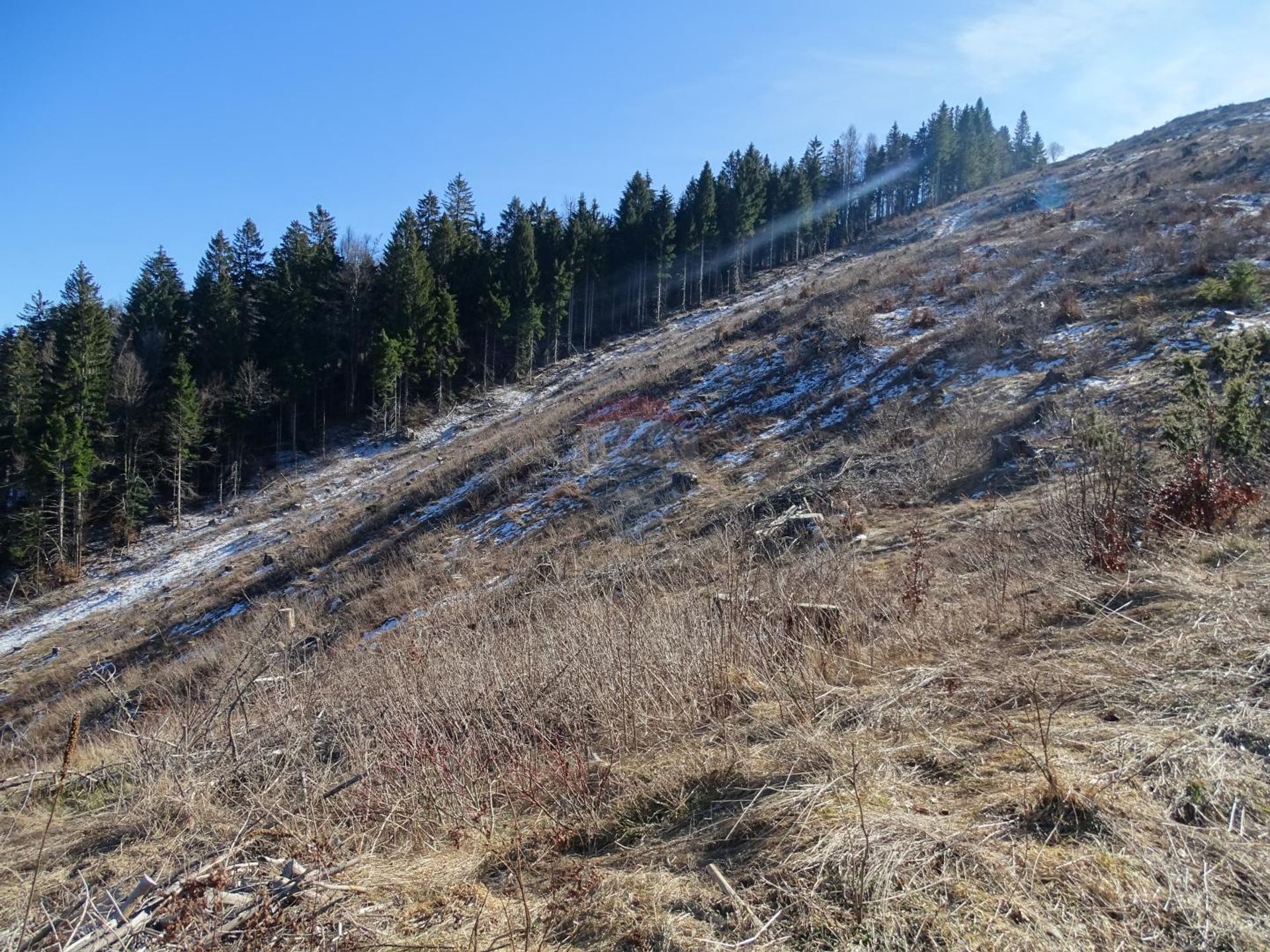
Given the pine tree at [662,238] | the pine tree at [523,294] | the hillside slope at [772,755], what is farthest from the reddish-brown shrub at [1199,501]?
the pine tree at [662,238]

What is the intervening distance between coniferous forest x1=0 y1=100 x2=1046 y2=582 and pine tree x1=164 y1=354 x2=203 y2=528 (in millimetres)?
A: 97

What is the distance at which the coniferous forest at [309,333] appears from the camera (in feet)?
91.2

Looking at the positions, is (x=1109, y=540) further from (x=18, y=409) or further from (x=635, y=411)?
(x=18, y=409)

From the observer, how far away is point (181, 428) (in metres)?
30.6

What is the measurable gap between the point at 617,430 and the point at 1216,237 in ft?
56.4

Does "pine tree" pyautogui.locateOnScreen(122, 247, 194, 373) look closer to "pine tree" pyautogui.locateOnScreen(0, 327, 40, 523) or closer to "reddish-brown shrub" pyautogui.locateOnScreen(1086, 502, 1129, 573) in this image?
"pine tree" pyautogui.locateOnScreen(0, 327, 40, 523)

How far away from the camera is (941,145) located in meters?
65.5

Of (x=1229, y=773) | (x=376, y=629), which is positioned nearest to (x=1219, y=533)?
(x=1229, y=773)

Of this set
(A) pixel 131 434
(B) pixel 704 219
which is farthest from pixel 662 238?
(A) pixel 131 434

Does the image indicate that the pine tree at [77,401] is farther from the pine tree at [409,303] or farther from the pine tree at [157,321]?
the pine tree at [409,303]

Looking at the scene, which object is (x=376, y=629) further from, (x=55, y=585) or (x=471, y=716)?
(x=55, y=585)

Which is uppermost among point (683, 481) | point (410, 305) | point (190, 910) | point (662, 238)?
point (662, 238)

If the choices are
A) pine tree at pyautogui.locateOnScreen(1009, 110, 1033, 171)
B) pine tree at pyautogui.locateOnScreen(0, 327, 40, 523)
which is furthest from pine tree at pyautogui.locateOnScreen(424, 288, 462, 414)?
pine tree at pyautogui.locateOnScreen(1009, 110, 1033, 171)

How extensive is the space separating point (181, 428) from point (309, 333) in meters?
9.08
